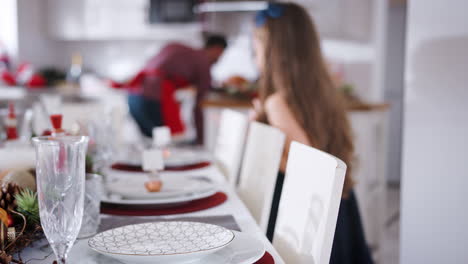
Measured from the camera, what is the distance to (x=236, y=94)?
319 centimetres

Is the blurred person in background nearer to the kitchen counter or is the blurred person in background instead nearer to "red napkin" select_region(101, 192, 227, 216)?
"red napkin" select_region(101, 192, 227, 216)

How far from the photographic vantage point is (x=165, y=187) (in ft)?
4.54

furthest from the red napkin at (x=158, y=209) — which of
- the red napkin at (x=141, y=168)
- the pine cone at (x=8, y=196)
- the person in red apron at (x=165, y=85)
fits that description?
the person in red apron at (x=165, y=85)

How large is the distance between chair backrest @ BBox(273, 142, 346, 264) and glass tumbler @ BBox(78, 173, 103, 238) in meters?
0.39

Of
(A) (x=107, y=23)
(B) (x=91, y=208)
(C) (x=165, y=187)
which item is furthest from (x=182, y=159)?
(A) (x=107, y=23)

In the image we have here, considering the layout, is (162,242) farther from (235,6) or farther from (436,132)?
(235,6)

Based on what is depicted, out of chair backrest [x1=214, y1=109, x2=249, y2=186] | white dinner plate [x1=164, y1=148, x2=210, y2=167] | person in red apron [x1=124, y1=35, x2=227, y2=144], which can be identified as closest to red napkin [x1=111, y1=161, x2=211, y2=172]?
white dinner plate [x1=164, y1=148, x2=210, y2=167]

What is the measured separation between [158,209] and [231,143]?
863 mm

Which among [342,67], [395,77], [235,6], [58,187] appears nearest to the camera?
[58,187]

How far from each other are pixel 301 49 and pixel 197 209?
87cm

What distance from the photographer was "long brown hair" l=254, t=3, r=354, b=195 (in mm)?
1837

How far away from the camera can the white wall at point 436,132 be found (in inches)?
62.6

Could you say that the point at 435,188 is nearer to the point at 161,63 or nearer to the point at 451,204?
the point at 451,204

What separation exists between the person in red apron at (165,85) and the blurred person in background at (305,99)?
1674mm
